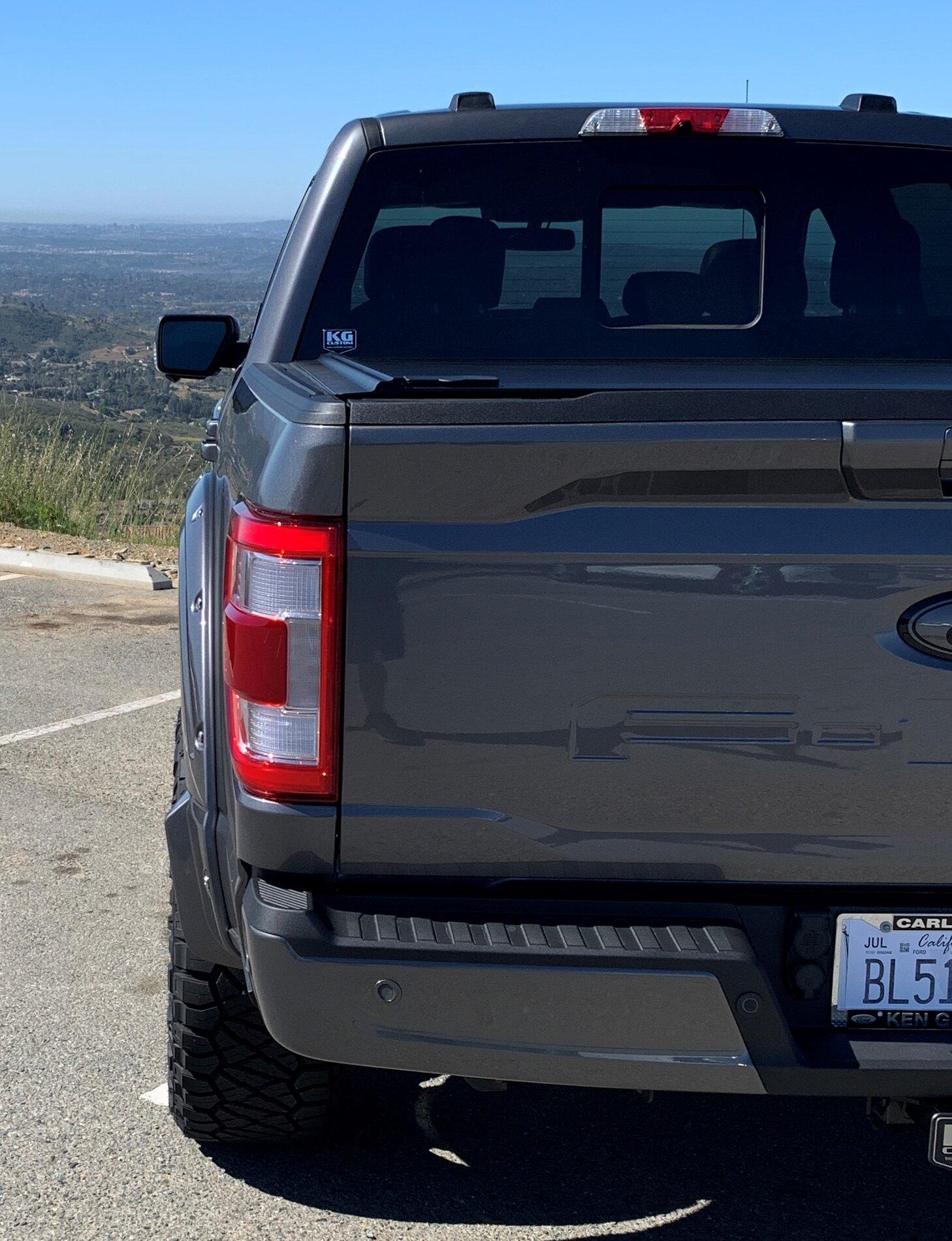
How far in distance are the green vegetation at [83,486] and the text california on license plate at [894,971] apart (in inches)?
374

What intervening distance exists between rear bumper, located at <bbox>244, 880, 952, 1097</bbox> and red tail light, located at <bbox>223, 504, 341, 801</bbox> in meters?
0.23

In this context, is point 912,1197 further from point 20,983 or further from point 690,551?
point 20,983

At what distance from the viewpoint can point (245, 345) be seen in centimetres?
447

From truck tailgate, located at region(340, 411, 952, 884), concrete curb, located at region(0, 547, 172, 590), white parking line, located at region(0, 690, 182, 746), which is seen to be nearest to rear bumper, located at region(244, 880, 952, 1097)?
truck tailgate, located at region(340, 411, 952, 884)

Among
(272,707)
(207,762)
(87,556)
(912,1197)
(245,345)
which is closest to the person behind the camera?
(272,707)

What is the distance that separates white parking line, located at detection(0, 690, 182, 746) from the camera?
6066mm

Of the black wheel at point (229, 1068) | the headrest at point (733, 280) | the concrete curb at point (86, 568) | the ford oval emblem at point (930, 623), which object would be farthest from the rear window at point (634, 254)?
the concrete curb at point (86, 568)

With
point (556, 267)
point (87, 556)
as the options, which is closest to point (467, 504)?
point (556, 267)

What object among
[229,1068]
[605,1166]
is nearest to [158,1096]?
[229,1068]

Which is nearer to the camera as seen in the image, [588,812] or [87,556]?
[588,812]

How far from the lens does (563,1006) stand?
2123mm

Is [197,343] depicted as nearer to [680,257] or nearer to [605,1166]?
[680,257]

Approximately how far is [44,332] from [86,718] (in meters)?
55.9

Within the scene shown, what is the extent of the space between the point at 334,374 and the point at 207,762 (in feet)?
2.57
